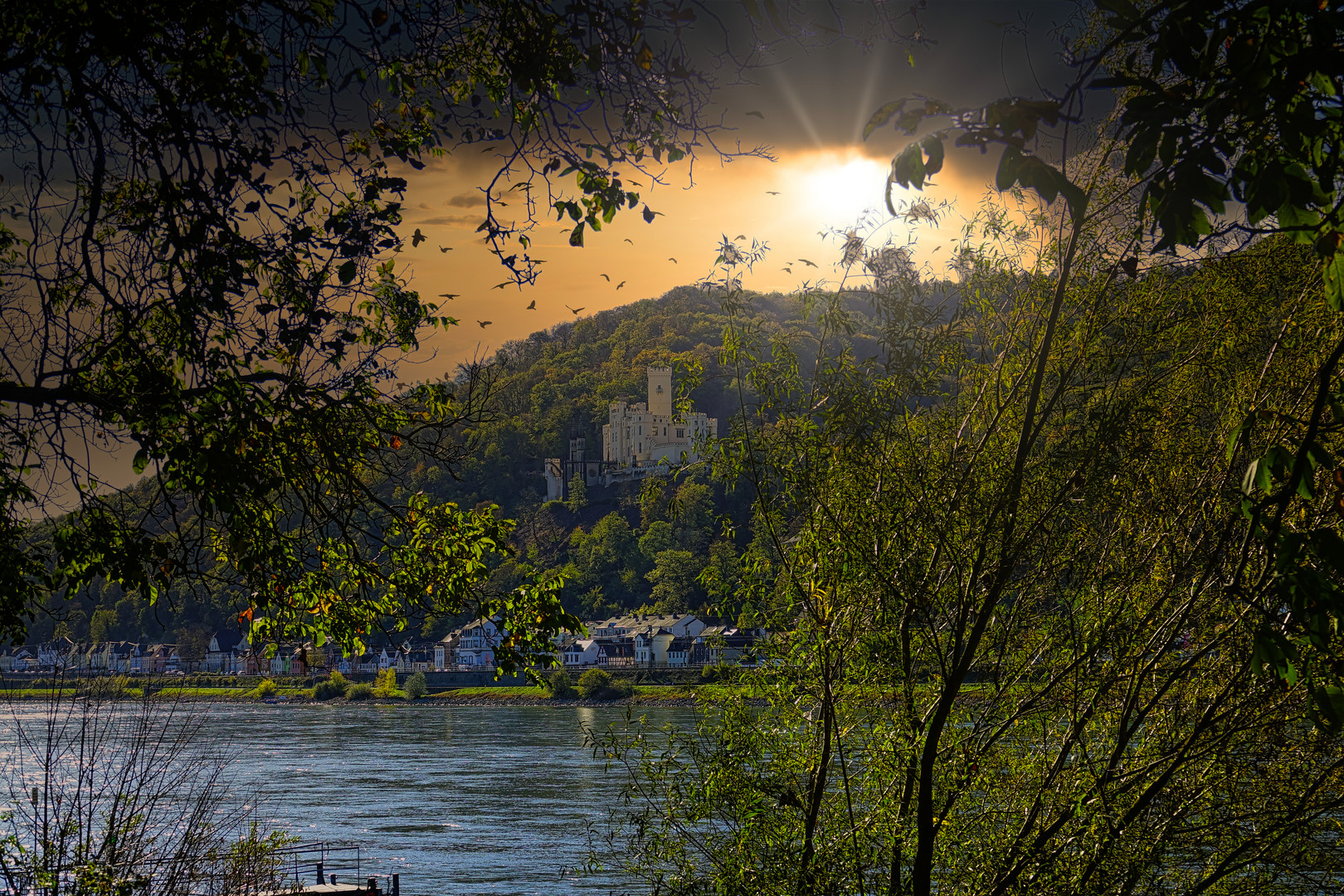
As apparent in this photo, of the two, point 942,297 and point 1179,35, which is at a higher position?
point 942,297

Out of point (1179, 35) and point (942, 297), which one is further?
point (942, 297)

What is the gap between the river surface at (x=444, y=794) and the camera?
24.0 m

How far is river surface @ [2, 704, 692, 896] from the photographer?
2403 cm

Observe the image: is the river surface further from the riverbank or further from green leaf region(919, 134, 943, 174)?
green leaf region(919, 134, 943, 174)

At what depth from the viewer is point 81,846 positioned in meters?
7.39

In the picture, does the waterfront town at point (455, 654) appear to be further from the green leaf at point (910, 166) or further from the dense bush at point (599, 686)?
the green leaf at point (910, 166)

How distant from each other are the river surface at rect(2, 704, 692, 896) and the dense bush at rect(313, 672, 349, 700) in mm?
20576

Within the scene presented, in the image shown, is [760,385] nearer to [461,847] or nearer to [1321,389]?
[1321,389]

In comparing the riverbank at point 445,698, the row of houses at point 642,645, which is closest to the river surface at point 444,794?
the riverbank at point 445,698

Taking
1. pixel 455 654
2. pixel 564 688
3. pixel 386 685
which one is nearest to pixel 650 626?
pixel 564 688

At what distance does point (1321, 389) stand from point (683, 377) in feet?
13.7

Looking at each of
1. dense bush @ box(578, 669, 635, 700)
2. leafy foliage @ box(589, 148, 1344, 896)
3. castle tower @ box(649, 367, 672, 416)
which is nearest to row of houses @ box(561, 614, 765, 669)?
dense bush @ box(578, 669, 635, 700)

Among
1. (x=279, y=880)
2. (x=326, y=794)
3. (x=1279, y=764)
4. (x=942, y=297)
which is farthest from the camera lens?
(x=326, y=794)

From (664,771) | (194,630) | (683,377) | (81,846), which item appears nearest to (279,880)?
(81,846)
